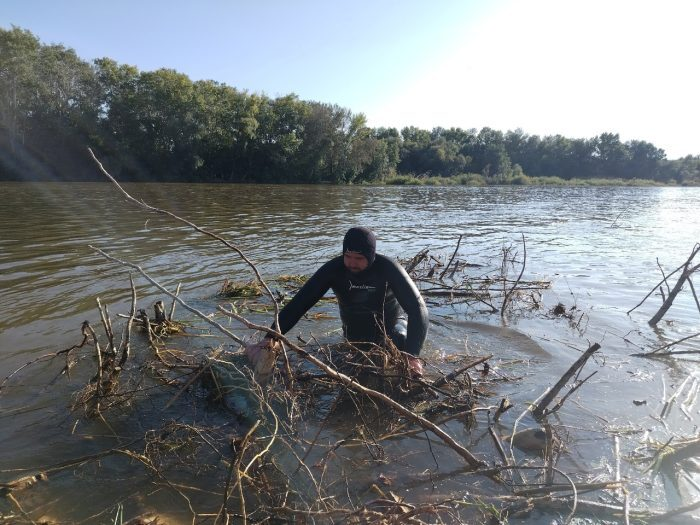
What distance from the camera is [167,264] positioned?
31.4ft

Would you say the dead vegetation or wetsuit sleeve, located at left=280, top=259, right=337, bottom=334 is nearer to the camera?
the dead vegetation

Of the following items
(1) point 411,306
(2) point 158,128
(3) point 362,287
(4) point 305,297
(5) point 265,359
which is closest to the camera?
(5) point 265,359

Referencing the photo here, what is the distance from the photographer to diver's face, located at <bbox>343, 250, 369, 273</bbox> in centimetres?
423

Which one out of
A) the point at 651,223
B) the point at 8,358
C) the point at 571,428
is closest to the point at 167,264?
the point at 8,358

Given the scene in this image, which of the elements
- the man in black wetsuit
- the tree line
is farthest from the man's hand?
the tree line

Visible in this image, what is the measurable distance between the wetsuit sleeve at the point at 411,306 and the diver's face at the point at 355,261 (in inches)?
12.4

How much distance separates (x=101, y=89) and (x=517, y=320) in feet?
192

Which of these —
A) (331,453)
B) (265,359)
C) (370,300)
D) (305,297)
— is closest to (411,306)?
(370,300)

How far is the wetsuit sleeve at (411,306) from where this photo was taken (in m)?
4.19

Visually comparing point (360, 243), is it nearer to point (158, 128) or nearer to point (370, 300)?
point (370, 300)

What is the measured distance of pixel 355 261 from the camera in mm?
4266

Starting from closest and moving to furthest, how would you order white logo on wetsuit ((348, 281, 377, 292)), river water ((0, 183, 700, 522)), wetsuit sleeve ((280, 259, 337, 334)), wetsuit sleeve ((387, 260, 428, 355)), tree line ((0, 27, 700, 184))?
river water ((0, 183, 700, 522)) → wetsuit sleeve ((387, 260, 428, 355)) → wetsuit sleeve ((280, 259, 337, 334)) → white logo on wetsuit ((348, 281, 377, 292)) → tree line ((0, 27, 700, 184))

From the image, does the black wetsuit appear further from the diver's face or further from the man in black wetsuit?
the diver's face

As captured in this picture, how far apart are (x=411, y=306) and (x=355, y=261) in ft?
2.25
